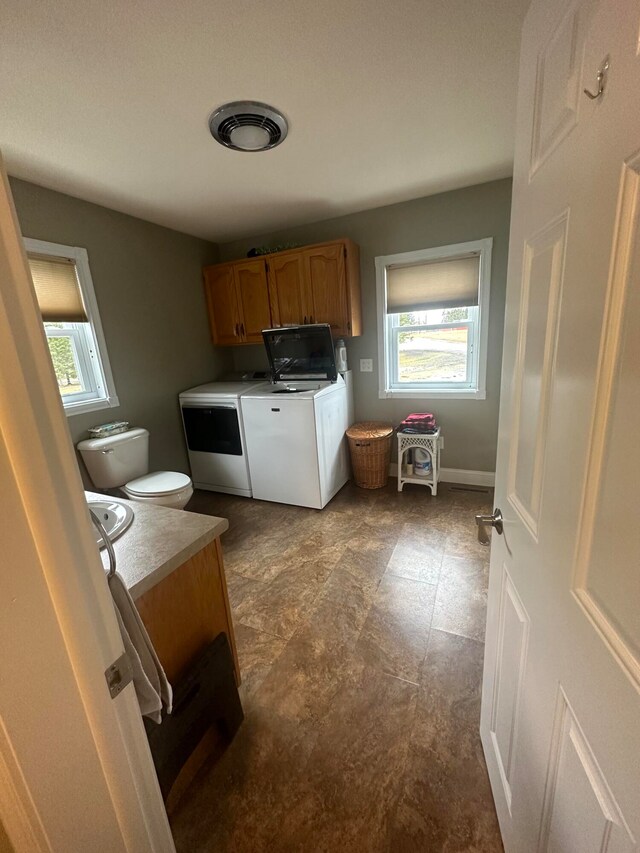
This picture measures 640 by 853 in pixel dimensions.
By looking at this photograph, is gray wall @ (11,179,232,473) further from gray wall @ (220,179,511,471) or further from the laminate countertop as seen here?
the laminate countertop

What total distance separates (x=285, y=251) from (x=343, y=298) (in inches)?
25.0

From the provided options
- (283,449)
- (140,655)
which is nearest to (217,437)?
(283,449)

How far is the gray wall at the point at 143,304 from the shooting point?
228cm

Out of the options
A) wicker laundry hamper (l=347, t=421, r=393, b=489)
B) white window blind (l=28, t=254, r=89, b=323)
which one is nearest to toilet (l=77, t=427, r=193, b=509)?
white window blind (l=28, t=254, r=89, b=323)

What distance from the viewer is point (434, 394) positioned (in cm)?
302

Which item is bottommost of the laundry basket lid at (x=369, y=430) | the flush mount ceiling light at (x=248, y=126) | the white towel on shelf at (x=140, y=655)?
the laundry basket lid at (x=369, y=430)

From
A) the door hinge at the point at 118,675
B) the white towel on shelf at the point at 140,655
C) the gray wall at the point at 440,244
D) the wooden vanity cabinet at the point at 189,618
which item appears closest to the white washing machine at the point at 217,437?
the gray wall at the point at 440,244

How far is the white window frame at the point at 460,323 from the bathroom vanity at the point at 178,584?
233 centimetres

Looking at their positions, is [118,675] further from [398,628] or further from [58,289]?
[58,289]

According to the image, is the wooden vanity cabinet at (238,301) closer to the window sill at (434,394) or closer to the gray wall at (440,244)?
the gray wall at (440,244)

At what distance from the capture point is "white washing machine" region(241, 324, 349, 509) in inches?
104

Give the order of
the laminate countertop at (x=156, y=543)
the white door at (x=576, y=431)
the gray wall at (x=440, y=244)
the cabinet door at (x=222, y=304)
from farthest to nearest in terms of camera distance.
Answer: the cabinet door at (x=222, y=304), the gray wall at (x=440, y=244), the laminate countertop at (x=156, y=543), the white door at (x=576, y=431)

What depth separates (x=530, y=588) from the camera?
0.69m

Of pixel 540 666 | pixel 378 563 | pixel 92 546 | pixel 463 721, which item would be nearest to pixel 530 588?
pixel 540 666
